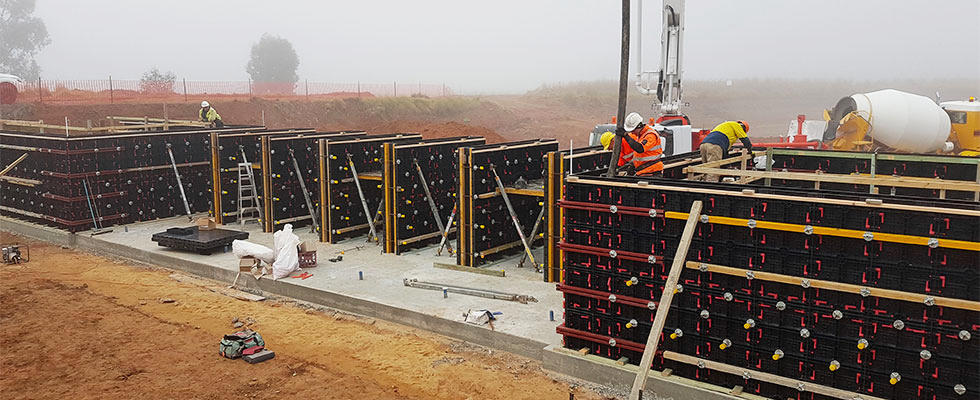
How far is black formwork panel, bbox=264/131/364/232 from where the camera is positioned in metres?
16.4

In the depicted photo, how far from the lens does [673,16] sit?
1956 cm

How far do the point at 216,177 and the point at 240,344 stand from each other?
9454 mm

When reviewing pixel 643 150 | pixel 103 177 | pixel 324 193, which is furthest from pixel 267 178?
pixel 643 150

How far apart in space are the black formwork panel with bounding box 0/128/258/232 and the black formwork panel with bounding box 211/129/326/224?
1186 mm

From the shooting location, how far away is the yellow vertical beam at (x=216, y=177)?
695 inches

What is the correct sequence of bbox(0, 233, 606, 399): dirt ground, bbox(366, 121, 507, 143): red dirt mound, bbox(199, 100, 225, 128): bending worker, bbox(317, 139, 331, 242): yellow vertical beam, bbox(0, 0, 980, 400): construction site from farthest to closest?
bbox(366, 121, 507, 143): red dirt mound < bbox(199, 100, 225, 128): bending worker < bbox(317, 139, 331, 242): yellow vertical beam < bbox(0, 233, 606, 399): dirt ground < bbox(0, 0, 980, 400): construction site

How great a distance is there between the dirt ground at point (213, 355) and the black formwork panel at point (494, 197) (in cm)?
288

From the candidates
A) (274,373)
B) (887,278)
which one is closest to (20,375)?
(274,373)

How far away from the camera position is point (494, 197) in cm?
1329

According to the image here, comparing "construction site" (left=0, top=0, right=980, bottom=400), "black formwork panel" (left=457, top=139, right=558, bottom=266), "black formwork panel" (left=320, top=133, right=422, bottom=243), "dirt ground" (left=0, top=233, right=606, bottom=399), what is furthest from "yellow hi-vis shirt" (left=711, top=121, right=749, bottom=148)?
"black formwork panel" (left=320, top=133, right=422, bottom=243)

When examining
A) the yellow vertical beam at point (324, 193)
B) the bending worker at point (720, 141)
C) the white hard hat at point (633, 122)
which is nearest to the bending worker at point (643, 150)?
the white hard hat at point (633, 122)

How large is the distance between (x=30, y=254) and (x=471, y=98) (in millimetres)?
49455

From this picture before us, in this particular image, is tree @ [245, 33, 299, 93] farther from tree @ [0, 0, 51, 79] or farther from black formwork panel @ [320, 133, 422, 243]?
black formwork panel @ [320, 133, 422, 243]

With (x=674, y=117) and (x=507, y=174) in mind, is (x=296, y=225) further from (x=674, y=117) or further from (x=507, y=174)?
(x=674, y=117)
